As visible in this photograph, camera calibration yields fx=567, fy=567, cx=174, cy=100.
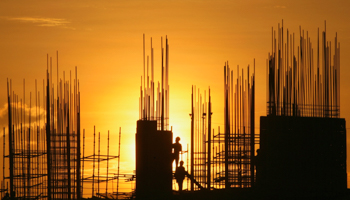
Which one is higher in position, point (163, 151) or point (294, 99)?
point (294, 99)

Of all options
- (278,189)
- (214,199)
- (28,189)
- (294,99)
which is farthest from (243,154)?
(28,189)

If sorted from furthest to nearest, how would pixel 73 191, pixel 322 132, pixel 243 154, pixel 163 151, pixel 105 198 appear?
pixel 73 191 < pixel 243 154 < pixel 322 132 < pixel 105 198 < pixel 163 151

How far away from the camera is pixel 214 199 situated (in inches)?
587

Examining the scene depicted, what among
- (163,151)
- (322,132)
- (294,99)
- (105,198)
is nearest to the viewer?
(163,151)

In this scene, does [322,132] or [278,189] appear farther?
[322,132]

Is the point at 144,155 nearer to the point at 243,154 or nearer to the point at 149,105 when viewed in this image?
the point at 149,105

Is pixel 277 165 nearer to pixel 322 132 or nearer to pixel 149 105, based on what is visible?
pixel 322 132

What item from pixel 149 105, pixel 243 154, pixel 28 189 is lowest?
pixel 28 189

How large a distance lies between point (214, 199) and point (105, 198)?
10.3 ft

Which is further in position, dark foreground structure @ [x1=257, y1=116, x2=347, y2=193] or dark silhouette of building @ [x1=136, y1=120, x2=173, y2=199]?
dark foreground structure @ [x1=257, y1=116, x2=347, y2=193]

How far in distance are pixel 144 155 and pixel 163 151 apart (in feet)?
1.65

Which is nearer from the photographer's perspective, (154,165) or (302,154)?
(154,165)

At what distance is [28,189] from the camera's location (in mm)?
23906

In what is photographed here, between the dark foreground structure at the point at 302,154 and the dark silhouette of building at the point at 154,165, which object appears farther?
the dark foreground structure at the point at 302,154
